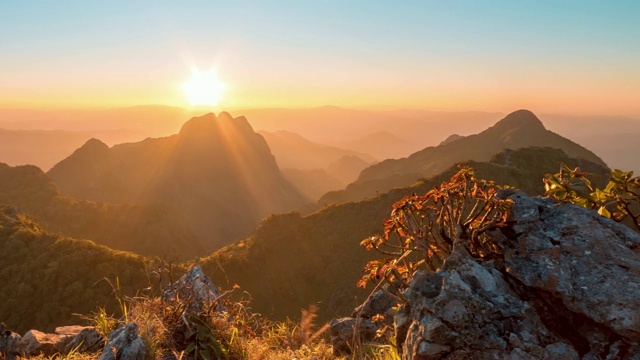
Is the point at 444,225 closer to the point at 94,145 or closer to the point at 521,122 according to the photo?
the point at 521,122

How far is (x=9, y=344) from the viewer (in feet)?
20.8

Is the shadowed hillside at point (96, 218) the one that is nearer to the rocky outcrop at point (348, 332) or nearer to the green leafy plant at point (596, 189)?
the rocky outcrop at point (348, 332)

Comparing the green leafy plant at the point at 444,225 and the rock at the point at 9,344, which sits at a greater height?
the green leafy plant at the point at 444,225

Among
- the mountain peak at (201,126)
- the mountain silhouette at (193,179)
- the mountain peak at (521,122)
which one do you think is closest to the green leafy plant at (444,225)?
the mountain silhouette at (193,179)

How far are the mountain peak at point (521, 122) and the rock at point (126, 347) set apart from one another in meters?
171

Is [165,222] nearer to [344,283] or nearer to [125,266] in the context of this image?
[125,266]

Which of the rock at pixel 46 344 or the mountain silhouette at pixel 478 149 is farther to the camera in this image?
the mountain silhouette at pixel 478 149

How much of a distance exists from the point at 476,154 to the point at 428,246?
484 ft

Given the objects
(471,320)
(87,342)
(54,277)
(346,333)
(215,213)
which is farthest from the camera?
(215,213)

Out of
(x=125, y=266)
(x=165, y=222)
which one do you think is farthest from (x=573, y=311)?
(x=165, y=222)

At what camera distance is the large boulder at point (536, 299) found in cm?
403

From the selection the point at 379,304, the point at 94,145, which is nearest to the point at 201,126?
the point at 94,145

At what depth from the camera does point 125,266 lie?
4691 cm

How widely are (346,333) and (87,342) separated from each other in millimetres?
4774
